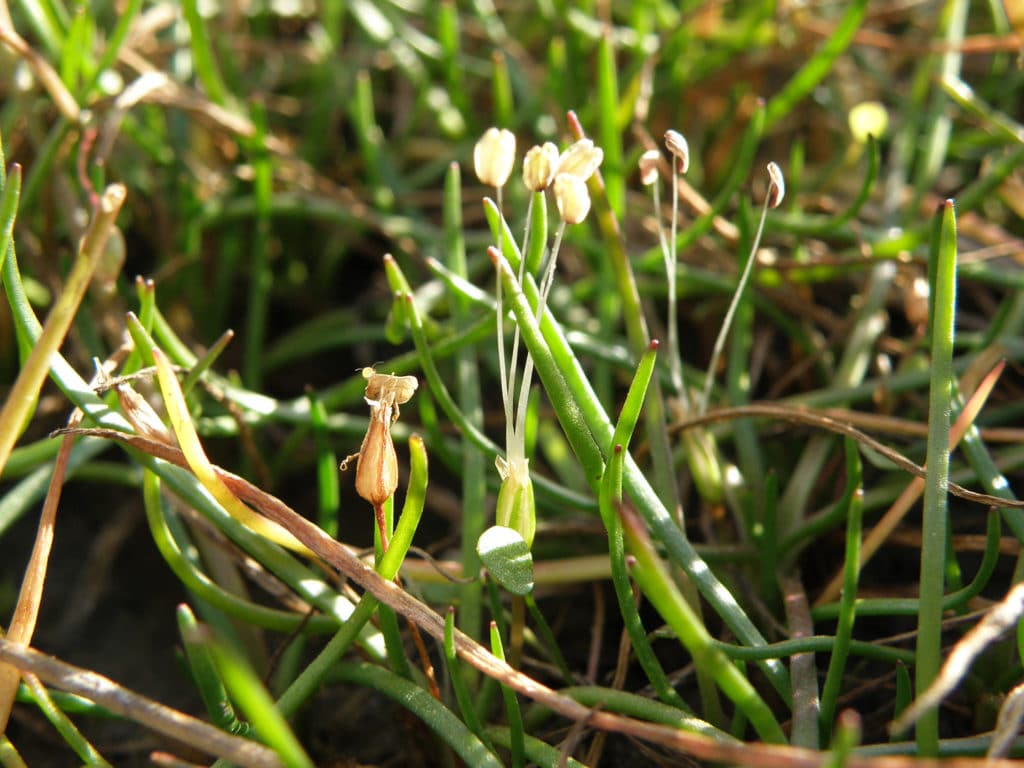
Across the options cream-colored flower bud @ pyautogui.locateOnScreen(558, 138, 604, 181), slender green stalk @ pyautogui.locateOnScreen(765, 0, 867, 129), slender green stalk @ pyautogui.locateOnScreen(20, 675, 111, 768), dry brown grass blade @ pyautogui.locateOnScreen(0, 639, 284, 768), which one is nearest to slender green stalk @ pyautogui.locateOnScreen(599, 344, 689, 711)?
cream-colored flower bud @ pyautogui.locateOnScreen(558, 138, 604, 181)

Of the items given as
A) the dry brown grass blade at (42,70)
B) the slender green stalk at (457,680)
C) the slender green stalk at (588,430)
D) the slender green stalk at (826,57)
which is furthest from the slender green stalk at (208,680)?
the slender green stalk at (826,57)

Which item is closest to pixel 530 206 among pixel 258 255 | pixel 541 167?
pixel 541 167

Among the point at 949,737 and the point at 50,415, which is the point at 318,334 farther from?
the point at 949,737

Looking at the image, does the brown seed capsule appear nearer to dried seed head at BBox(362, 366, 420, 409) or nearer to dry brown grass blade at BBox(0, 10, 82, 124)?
dried seed head at BBox(362, 366, 420, 409)

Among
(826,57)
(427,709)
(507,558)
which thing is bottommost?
(427,709)

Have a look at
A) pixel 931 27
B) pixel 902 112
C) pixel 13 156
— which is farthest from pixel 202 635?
pixel 931 27

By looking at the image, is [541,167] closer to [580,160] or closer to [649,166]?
[580,160]

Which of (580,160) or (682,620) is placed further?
(580,160)
